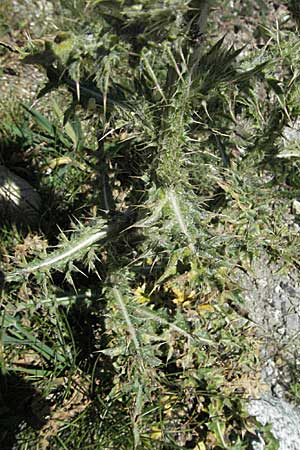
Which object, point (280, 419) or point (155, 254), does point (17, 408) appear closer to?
point (155, 254)

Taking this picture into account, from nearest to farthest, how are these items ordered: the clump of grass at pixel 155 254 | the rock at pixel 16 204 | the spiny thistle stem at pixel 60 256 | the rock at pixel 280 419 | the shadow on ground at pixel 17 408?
the clump of grass at pixel 155 254, the spiny thistle stem at pixel 60 256, the shadow on ground at pixel 17 408, the rock at pixel 280 419, the rock at pixel 16 204

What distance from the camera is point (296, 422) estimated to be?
2516mm

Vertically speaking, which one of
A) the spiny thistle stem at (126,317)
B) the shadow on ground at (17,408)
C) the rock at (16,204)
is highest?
the rock at (16,204)

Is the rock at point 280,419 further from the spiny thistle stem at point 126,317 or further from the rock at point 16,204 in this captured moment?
the rock at point 16,204

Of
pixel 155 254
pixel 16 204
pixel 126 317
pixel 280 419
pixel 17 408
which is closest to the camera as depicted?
pixel 155 254

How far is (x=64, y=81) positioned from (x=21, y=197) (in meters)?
1.05

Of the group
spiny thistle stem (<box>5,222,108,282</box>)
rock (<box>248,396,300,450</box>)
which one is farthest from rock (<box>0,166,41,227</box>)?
rock (<box>248,396,300,450</box>)

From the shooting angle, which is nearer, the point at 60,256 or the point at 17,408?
the point at 60,256

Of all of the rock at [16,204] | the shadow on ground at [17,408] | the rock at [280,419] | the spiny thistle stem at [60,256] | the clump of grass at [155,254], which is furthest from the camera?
the rock at [16,204]

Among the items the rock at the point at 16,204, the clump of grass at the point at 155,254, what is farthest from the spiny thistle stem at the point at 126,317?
the rock at the point at 16,204

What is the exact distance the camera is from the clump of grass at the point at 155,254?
1.78 meters

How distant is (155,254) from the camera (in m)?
1.92

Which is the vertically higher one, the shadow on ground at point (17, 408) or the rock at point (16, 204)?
the rock at point (16, 204)

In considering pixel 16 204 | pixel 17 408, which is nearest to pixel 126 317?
pixel 17 408
